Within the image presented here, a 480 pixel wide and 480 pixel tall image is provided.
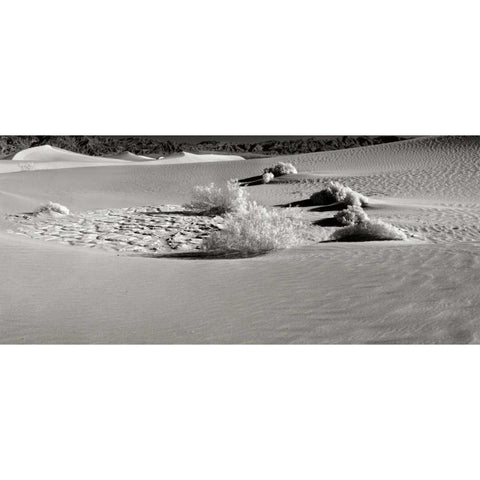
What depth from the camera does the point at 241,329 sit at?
4391mm

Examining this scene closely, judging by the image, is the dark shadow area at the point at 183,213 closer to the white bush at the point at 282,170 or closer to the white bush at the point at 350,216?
the white bush at the point at 350,216

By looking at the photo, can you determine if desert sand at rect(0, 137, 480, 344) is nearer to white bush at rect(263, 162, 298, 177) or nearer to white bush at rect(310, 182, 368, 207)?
white bush at rect(310, 182, 368, 207)

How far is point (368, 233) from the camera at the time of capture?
950 cm

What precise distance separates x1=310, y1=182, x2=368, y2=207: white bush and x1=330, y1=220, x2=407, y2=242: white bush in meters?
6.62

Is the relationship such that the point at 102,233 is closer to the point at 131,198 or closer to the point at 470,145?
the point at 131,198

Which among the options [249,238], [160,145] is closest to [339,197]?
[249,238]

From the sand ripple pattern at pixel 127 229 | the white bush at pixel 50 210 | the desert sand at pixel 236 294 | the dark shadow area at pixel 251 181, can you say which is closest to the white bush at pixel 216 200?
the sand ripple pattern at pixel 127 229

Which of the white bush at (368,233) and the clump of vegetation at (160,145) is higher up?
the clump of vegetation at (160,145)

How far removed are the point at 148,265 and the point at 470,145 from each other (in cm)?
3179

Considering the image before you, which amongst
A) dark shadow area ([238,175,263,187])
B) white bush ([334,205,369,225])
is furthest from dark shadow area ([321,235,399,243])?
dark shadow area ([238,175,263,187])

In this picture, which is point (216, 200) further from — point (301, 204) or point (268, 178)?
point (268, 178)

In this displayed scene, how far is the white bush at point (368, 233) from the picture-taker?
9500 mm

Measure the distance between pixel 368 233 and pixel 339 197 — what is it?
779 centimetres

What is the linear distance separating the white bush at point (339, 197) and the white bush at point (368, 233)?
260 inches
